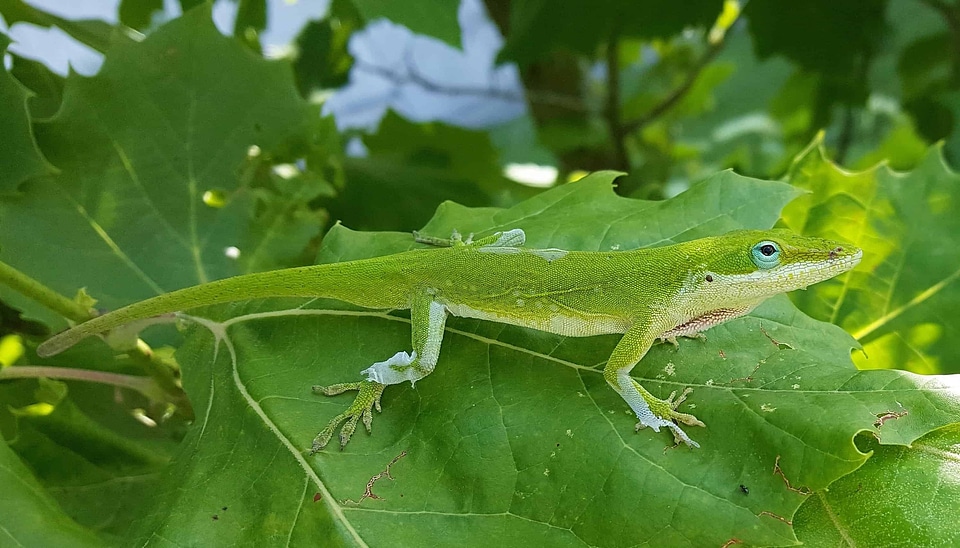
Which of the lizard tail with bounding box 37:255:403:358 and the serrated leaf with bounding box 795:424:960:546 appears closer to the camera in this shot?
the serrated leaf with bounding box 795:424:960:546

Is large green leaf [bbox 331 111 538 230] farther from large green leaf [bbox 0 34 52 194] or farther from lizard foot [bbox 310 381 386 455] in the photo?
large green leaf [bbox 0 34 52 194]

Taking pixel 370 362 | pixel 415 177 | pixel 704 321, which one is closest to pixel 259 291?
pixel 370 362

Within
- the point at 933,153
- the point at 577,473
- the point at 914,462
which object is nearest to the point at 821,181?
the point at 933,153

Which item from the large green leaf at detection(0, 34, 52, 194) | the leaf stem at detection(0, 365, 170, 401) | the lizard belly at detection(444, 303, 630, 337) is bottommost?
the leaf stem at detection(0, 365, 170, 401)

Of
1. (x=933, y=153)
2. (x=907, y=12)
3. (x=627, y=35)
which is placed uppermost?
(x=933, y=153)

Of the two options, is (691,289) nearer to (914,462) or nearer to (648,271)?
(648,271)

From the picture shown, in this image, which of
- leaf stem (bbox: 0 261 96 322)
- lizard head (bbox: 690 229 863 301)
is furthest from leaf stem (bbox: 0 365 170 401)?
lizard head (bbox: 690 229 863 301)

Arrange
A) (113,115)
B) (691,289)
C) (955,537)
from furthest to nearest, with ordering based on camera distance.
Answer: (113,115) → (691,289) → (955,537)
